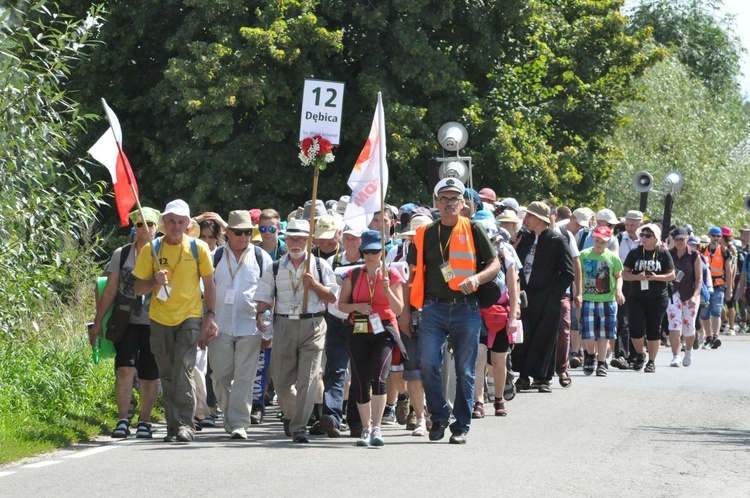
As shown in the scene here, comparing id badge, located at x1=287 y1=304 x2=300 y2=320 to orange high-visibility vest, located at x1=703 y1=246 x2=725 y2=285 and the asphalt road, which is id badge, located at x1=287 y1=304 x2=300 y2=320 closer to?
the asphalt road

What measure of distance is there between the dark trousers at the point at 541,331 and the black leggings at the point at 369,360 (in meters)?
4.58

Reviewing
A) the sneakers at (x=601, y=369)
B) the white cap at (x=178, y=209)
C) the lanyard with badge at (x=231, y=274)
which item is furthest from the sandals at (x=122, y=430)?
the sneakers at (x=601, y=369)

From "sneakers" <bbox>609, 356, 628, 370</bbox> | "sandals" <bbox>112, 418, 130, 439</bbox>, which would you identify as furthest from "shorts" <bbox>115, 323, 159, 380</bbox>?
"sneakers" <bbox>609, 356, 628, 370</bbox>

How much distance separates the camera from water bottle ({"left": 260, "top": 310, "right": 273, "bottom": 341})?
12.5 m

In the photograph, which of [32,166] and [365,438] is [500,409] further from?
[32,166]

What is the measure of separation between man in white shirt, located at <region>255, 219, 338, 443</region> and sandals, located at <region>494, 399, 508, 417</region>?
237 cm

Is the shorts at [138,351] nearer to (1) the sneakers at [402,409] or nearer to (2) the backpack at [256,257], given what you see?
(2) the backpack at [256,257]

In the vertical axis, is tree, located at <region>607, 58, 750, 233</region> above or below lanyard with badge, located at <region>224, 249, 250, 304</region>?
above

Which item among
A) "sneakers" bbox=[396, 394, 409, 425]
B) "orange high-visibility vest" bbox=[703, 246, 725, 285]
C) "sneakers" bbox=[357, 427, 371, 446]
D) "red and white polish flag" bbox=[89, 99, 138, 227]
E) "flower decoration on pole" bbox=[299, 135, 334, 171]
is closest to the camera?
"sneakers" bbox=[357, 427, 371, 446]

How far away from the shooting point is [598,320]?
61.7 feet

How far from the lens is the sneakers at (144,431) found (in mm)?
12352

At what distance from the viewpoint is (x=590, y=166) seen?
35781mm

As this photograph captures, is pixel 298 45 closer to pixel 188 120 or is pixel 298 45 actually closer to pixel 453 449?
pixel 188 120

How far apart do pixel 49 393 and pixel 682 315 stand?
10.9 meters
